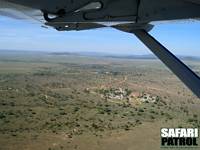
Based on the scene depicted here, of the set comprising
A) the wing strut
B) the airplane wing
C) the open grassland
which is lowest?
the open grassland

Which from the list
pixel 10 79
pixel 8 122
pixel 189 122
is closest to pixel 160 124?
pixel 189 122

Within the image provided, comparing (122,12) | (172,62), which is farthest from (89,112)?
(122,12)

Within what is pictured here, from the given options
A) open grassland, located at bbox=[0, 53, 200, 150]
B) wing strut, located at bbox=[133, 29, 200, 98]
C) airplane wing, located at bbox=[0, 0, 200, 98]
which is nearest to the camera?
airplane wing, located at bbox=[0, 0, 200, 98]

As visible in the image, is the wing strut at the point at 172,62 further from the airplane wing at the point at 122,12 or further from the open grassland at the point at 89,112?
the open grassland at the point at 89,112

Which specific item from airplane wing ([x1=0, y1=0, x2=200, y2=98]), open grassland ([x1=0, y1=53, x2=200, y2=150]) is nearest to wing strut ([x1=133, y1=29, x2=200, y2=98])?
airplane wing ([x1=0, y1=0, x2=200, y2=98])

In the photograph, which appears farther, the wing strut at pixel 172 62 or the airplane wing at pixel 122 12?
the wing strut at pixel 172 62

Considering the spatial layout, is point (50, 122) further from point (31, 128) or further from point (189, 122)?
point (189, 122)

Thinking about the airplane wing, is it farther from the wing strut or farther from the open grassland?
the open grassland

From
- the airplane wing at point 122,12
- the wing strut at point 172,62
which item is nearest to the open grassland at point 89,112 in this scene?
the wing strut at point 172,62
